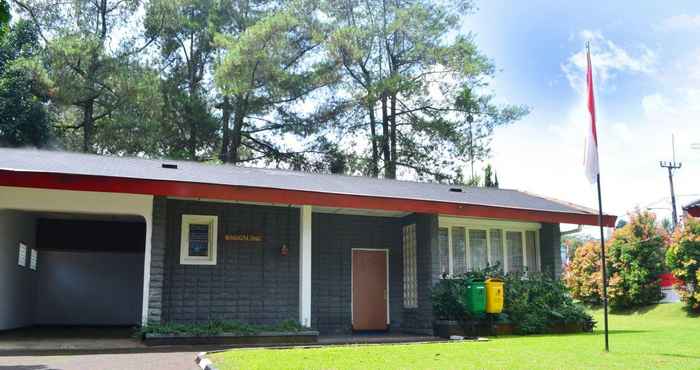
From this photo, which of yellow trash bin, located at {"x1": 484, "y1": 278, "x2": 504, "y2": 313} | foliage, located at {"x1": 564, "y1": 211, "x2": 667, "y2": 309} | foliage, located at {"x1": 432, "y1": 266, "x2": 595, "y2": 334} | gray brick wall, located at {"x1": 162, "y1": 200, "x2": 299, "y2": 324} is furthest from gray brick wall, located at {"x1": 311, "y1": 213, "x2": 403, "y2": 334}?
foliage, located at {"x1": 564, "y1": 211, "x2": 667, "y2": 309}

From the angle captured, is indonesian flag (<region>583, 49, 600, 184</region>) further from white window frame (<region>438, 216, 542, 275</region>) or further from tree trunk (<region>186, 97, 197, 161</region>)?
tree trunk (<region>186, 97, 197, 161</region>)

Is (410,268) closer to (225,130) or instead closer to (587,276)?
(587,276)

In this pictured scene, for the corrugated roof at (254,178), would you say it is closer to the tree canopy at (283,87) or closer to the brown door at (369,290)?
the brown door at (369,290)

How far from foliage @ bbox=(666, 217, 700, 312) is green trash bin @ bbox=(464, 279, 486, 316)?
11555mm

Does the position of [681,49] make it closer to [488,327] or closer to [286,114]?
[488,327]

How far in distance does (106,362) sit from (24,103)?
68.1ft

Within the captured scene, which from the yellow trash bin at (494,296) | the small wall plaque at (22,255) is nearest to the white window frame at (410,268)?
the yellow trash bin at (494,296)

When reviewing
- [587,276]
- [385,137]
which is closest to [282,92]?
[385,137]

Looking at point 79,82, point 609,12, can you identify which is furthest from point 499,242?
point 79,82

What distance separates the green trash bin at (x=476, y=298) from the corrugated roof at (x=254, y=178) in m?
1.81

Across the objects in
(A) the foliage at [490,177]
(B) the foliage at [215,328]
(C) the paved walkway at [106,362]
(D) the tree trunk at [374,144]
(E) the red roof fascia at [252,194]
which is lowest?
(C) the paved walkway at [106,362]

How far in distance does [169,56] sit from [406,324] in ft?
65.8

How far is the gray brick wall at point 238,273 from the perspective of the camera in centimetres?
1238

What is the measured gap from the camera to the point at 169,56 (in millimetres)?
29609
